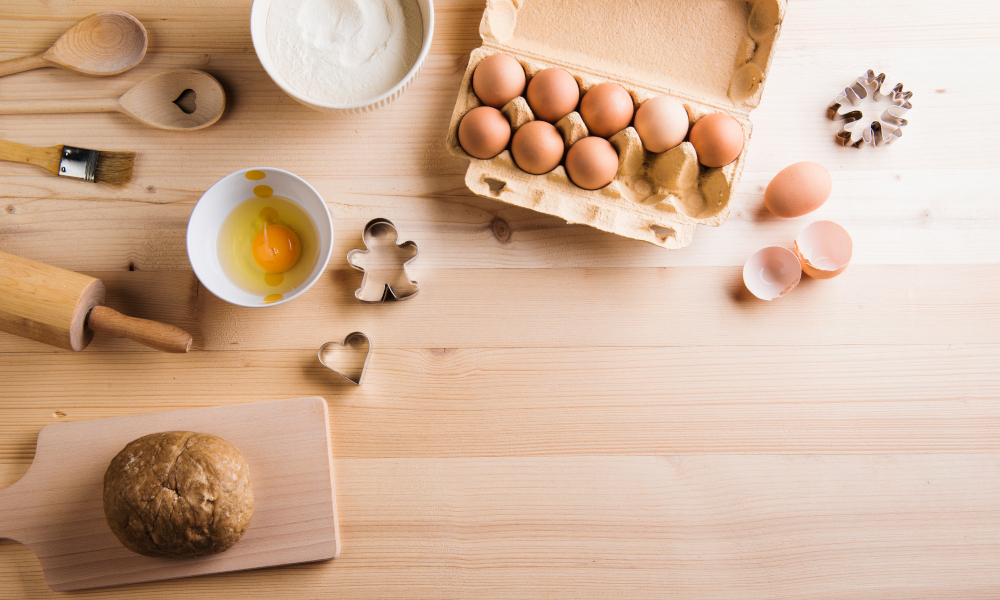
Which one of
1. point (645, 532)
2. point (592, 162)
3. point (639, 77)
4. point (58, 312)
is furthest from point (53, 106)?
point (645, 532)

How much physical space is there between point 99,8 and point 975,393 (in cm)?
221

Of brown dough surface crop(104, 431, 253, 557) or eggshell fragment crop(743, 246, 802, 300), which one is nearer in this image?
brown dough surface crop(104, 431, 253, 557)

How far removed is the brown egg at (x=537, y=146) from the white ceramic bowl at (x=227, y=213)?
0.42 metres

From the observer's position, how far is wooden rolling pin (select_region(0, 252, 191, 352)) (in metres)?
1.09

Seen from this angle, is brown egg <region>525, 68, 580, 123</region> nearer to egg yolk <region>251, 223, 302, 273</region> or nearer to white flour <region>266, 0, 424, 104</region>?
white flour <region>266, 0, 424, 104</region>

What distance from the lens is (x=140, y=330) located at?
3.61ft

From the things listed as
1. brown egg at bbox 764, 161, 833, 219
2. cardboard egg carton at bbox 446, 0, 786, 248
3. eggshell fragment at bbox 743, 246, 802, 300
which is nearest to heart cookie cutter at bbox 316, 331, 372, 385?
cardboard egg carton at bbox 446, 0, 786, 248

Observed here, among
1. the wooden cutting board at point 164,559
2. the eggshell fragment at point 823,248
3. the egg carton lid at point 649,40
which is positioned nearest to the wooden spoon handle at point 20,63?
the wooden cutting board at point 164,559

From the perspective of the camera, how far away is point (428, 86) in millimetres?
1266

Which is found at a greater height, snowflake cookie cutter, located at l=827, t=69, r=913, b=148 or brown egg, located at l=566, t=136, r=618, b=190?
snowflake cookie cutter, located at l=827, t=69, r=913, b=148

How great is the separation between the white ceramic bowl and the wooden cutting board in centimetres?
26

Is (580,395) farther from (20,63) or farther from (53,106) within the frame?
(20,63)

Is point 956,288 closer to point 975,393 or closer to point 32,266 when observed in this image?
point 975,393

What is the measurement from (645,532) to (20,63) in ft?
5.77
